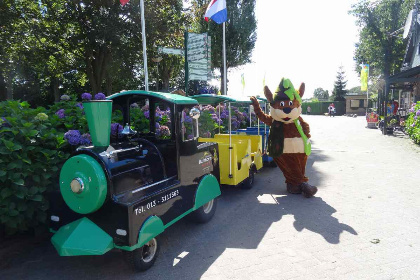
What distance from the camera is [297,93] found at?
5.64 m

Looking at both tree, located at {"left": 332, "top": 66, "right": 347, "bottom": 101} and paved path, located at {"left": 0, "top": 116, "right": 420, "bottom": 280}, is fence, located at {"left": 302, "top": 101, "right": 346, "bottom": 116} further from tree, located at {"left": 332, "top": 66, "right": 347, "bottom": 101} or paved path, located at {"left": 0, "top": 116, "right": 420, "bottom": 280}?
paved path, located at {"left": 0, "top": 116, "right": 420, "bottom": 280}

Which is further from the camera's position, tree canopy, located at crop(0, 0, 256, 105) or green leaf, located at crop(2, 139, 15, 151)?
tree canopy, located at crop(0, 0, 256, 105)

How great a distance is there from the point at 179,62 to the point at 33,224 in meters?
21.7

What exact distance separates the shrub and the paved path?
0.54 metres

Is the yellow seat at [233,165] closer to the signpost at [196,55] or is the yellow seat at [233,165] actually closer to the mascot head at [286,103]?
the mascot head at [286,103]

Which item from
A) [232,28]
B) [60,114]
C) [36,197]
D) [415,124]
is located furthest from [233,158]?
[232,28]

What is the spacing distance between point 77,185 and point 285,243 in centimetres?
261

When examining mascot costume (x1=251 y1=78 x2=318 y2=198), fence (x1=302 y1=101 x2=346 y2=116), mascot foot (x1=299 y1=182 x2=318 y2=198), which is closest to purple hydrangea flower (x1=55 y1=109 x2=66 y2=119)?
mascot costume (x1=251 y1=78 x2=318 y2=198)

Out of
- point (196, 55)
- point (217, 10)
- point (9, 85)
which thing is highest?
point (217, 10)

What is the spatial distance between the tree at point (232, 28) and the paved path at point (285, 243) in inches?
596

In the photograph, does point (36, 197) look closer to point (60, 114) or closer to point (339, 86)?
point (60, 114)

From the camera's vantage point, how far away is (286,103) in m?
5.51

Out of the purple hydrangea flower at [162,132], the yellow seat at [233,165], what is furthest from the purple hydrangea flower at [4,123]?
the yellow seat at [233,165]

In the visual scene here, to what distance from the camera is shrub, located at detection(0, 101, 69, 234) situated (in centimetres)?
315
